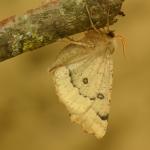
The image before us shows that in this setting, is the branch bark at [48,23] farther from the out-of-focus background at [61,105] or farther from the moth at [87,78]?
the out-of-focus background at [61,105]

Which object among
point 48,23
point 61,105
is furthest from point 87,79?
point 61,105

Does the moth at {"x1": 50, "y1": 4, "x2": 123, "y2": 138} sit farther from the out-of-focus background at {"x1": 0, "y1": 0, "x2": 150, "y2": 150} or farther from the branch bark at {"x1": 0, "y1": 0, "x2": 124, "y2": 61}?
the out-of-focus background at {"x1": 0, "y1": 0, "x2": 150, "y2": 150}

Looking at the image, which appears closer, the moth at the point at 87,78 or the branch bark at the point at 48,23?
the branch bark at the point at 48,23

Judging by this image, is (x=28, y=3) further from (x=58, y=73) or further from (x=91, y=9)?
(x=91, y=9)

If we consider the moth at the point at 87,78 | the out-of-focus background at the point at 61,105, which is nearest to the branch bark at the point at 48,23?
the moth at the point at 87,78

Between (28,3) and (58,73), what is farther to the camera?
(28,3)

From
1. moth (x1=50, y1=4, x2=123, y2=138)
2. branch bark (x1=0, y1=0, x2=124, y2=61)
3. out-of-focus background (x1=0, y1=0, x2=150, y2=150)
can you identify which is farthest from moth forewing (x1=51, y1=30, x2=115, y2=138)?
out-of-focus background (x1=0, y1=0, x2=150, y2=150)

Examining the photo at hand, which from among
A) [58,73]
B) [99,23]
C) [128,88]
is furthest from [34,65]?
[99,23]
